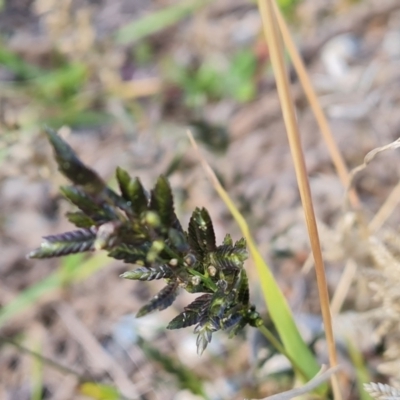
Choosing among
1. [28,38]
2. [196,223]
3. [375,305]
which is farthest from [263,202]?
[28,38]

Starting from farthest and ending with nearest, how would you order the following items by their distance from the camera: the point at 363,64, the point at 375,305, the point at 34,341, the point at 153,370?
the point at 363,64 < the point at 34,341 < the point at 153,370 < the point at 375,305

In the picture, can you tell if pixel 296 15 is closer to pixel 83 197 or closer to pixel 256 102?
pixel 256 102

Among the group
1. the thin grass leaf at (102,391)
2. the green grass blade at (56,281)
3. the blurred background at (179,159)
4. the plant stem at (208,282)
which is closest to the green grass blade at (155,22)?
the blurred background at (179,159)

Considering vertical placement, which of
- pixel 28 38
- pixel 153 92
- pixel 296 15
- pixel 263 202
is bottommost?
pixel 263 202

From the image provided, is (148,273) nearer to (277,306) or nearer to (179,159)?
(277,306)

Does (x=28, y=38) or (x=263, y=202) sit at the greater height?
(x=28, y=38)

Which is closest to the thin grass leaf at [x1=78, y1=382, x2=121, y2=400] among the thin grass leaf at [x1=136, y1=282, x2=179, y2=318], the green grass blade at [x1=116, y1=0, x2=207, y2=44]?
the thin grass leaf at [x1=136, y1=282, x2=179, y2=318]
